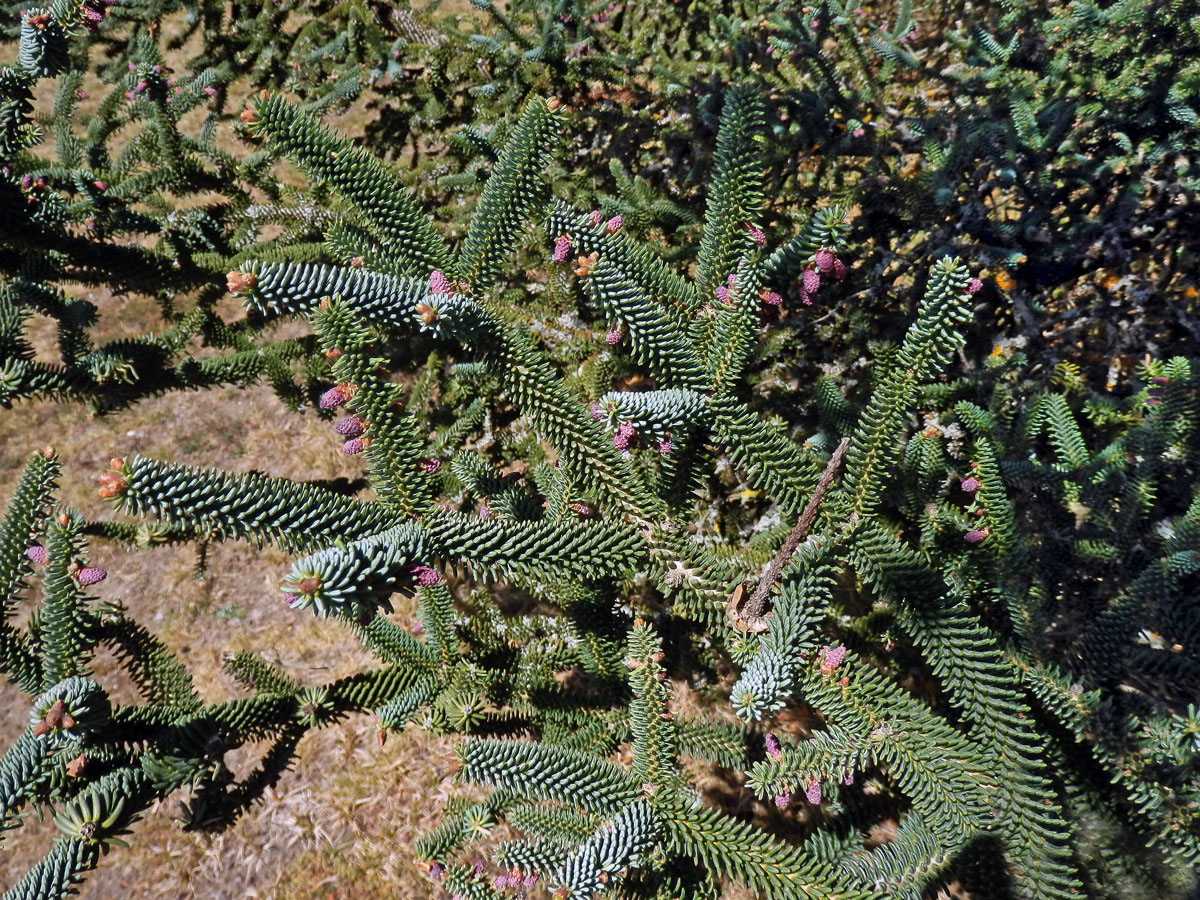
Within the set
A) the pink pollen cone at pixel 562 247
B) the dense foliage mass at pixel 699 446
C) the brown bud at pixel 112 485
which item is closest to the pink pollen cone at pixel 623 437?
the dense foliage mass at pixel 699 446

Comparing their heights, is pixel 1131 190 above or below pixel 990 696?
above

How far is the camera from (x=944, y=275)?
1845 millimetres

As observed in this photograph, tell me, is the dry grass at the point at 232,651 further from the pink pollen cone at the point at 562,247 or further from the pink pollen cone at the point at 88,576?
the pink pollen cone at the point at 562,247

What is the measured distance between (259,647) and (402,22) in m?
5.45

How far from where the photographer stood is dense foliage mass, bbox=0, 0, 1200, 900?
1.95 metres

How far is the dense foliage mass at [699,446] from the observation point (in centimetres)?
195

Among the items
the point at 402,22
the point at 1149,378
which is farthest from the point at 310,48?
the point at 1149,378

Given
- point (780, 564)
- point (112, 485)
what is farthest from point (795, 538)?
point (112, 485)

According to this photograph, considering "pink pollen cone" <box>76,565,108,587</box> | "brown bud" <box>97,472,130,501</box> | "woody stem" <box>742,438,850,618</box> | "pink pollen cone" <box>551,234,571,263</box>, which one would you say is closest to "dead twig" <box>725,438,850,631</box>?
"woody stem" <box>742,438,850,618</box>

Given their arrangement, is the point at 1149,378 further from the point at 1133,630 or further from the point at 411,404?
the point at 411,404

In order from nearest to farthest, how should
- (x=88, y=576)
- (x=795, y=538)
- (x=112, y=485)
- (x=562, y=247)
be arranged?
(x=112, y=485)
(x=795, y=538)
(x=562, y=247)
(x=88, y=576)

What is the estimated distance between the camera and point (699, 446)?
2.47 meters

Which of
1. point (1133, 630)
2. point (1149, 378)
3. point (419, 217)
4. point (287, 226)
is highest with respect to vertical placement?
point (1149, 378)

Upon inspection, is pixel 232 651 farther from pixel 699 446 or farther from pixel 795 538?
pixel 795 538
